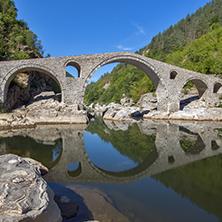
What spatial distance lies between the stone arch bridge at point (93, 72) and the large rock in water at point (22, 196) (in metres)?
13.9

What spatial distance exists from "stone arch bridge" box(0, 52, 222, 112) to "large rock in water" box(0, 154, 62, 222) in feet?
45.5

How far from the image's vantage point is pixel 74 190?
139 inches

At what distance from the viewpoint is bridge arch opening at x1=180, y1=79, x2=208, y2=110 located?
65.5 feet

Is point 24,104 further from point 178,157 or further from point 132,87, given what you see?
point 132,87

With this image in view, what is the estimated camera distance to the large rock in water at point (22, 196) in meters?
1.60

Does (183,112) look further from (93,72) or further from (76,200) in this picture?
(76,200)

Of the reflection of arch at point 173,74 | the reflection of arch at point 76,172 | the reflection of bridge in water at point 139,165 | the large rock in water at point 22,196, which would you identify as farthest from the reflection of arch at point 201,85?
the large rock in water at point 22,196

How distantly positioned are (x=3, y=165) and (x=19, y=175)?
0.38m

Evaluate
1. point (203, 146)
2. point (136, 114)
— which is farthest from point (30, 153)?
point (136, 114)

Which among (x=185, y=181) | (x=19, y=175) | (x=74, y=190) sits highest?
(x=19, y=175)

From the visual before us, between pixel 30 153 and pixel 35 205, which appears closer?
pixel 35 205

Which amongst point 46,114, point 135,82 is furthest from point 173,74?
point 135,82

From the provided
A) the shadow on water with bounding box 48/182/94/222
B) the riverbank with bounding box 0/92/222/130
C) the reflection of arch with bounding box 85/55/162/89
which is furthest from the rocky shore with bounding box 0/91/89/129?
the shadow on water with bounding box 48/182/94/222

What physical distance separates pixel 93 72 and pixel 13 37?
1150cm
